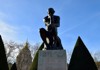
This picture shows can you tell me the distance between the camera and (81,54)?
2144 cm

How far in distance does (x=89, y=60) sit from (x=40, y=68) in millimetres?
9351

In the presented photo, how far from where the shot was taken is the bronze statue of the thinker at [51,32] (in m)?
13.4

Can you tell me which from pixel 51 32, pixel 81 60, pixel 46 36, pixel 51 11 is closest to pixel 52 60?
pixel 46 36

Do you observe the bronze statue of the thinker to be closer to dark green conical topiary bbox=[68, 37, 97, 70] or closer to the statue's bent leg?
the statue's bent leg

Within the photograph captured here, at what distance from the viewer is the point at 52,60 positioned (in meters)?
12.6

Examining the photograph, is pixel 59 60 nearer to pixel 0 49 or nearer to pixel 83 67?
pixel 83 67

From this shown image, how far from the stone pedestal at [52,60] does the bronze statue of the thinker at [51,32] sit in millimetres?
495

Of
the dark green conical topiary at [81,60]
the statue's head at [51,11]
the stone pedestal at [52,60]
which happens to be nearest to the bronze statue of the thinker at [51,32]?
the statue's head at [51,11]

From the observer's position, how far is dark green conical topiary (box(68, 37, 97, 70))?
20781mm

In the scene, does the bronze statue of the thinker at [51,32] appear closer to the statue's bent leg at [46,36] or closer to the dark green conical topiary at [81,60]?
the statue's bent leg at [46,36]

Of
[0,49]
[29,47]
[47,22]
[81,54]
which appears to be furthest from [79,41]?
[29,47]

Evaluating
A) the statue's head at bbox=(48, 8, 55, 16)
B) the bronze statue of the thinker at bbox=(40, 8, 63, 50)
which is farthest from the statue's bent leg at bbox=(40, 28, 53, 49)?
the statue's head at bbox=(48, 8, 55, 16)

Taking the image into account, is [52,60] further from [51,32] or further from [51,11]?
[51,11]

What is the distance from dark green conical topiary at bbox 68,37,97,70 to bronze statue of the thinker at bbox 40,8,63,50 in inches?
313
